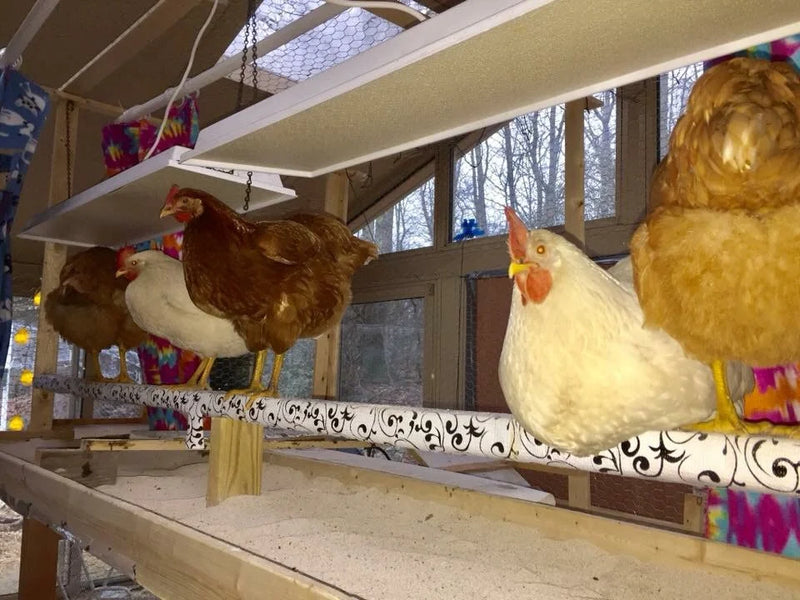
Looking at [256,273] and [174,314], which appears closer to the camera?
[256,273]

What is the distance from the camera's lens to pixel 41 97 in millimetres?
1999

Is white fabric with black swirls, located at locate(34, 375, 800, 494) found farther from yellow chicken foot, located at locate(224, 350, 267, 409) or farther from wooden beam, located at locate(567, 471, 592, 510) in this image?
wooden beam, located at locate(567, 471, 592, 510)

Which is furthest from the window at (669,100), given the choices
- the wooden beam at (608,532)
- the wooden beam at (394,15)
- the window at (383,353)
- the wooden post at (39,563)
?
the wooden post at (39,563)

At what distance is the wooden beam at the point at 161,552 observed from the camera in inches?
29.9

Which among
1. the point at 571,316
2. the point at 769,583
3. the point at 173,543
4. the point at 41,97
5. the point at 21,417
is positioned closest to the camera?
the point at 571,316

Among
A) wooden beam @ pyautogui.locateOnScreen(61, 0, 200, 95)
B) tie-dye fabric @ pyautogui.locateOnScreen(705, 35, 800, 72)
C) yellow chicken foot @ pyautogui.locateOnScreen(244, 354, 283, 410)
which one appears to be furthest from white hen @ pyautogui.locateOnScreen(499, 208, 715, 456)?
wooden beam @ pyautogui.locateOnScreen(61, 0, 200, 95)

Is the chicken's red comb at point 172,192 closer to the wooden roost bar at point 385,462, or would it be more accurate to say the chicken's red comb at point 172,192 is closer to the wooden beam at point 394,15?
the wooden roost bar at point 385,462

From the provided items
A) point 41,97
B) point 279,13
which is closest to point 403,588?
point 41,97

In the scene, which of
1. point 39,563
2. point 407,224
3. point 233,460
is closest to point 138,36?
point 233,460

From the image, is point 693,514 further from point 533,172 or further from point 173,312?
point 533,172

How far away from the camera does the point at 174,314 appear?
5.13 ft

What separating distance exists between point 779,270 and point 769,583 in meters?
0.51

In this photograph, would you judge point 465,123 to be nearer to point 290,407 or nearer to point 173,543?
point 290,407

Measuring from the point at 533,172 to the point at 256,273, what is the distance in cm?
232
